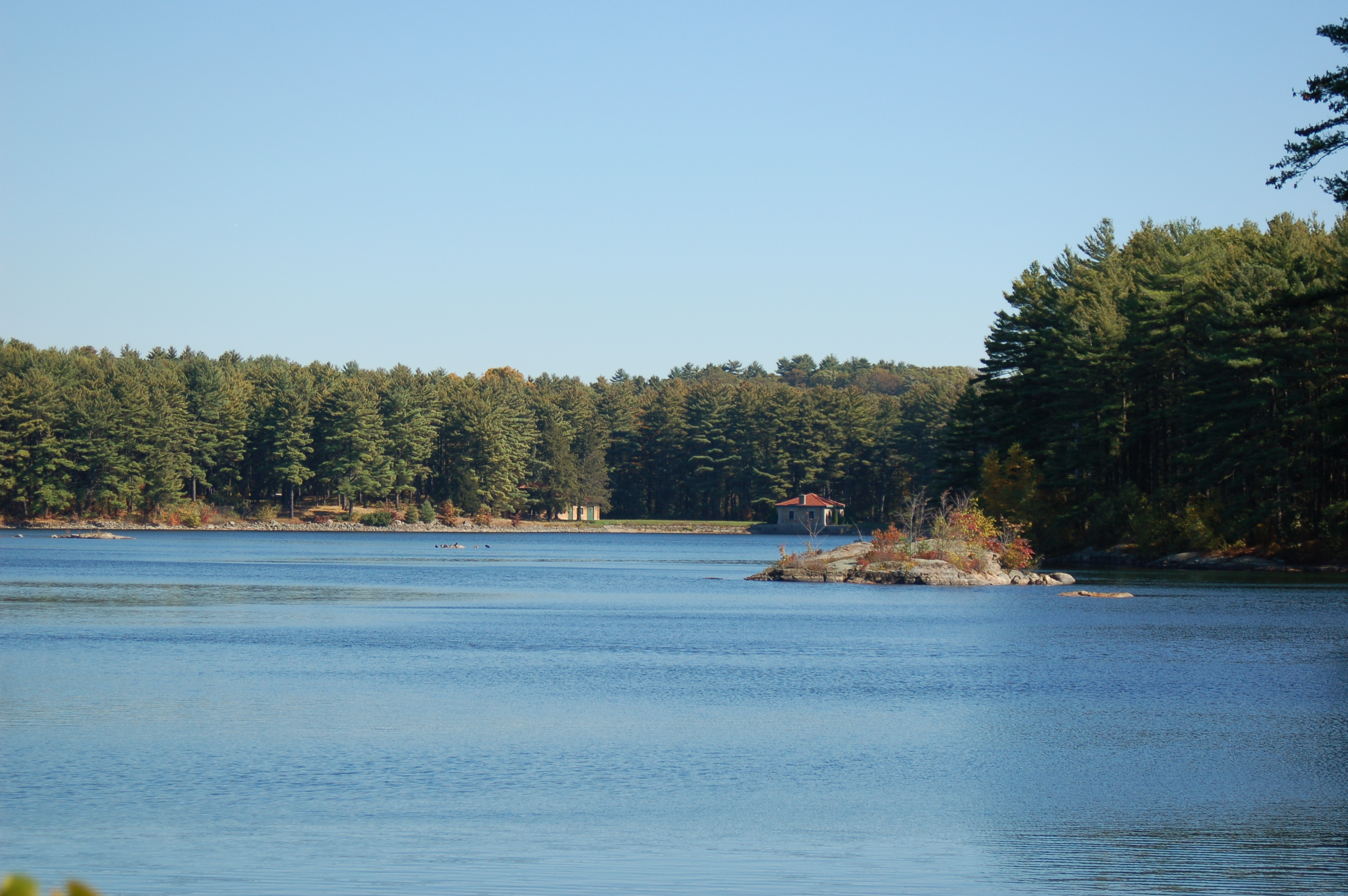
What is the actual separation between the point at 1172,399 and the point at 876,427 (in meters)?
82.5

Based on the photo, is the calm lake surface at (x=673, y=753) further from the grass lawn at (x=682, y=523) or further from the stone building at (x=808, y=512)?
the grass lawn at (x=682, y=523)

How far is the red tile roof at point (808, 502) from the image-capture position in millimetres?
151500

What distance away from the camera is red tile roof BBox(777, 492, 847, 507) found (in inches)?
5965

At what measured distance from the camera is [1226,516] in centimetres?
7031

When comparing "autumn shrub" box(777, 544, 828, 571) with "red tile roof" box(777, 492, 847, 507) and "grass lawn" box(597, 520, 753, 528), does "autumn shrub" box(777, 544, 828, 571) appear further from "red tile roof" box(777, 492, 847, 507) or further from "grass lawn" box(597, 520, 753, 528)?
"grass lawn" box(597, 520, 753, 528)

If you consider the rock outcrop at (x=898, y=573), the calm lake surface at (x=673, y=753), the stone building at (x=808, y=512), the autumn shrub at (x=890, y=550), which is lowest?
the calm lake surface at (x=673, y=753)

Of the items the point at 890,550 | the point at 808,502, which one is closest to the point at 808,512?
the point at 808,502

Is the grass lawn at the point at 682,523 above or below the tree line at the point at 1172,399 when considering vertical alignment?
below

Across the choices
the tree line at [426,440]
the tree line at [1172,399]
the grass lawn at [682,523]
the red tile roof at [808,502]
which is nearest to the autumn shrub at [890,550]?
the tree line at [1172,399]

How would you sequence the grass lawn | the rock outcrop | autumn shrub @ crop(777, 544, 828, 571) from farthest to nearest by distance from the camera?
1. the grass lawn
2. autumn shrub @ crop(777, 544, 828, 571)
3. the rock outcrop

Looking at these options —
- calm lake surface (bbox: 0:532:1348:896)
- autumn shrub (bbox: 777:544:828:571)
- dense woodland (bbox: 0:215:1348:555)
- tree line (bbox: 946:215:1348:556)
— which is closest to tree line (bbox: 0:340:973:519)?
dense woodland (bbox: 0:215:1348:555)

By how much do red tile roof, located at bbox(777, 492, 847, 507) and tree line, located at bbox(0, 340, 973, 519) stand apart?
2.05m

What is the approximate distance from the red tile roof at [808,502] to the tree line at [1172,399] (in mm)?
54749

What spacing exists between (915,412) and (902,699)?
13305cm
